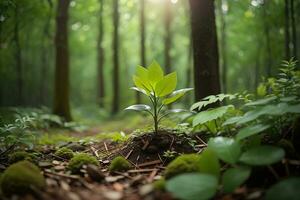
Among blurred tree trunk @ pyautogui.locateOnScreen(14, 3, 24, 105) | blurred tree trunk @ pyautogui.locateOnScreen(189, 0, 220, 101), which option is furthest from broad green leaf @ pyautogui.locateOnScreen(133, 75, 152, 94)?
blurred tree trunk @ pyautogui.locateOnScreen(14, 3, 24, 105)

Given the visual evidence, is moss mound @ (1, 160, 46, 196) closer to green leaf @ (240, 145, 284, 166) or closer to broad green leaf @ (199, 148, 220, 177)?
broad green leaf @ (199, 148, 220, 177)

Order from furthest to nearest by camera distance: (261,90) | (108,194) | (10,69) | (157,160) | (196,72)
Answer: (10,69)
(196,72)
(261,90)
(157,160)
(108,194)

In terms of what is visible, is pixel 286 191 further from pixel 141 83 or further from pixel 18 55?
pixel 18 55

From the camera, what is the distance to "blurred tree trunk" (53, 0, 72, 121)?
950 centimetres

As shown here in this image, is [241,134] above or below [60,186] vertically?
above

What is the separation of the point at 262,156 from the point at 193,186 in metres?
0.65

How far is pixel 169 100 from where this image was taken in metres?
3.88

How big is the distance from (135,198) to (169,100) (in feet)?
4.91

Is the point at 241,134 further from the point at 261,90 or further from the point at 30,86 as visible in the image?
the point at 30,86

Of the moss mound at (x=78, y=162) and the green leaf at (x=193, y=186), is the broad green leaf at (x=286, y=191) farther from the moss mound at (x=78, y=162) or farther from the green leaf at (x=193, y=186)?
the moss mound at (x=78, y=162)

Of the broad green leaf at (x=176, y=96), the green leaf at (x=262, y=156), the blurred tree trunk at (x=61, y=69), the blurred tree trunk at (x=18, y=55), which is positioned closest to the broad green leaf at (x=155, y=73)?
the broad green leaf at (x=176, y=96)

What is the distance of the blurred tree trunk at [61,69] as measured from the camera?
9.50 metres

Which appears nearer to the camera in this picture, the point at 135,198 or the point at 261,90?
the point at 135,198

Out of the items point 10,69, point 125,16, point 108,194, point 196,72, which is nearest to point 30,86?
point 10,69
